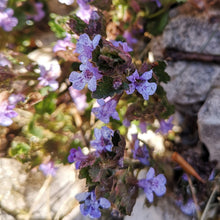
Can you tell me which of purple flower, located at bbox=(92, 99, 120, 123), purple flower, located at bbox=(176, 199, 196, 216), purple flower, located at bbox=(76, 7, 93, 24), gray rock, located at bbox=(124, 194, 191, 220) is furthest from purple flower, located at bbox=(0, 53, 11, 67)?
purple flower, located at bbox=(176, 199, 196, 216)

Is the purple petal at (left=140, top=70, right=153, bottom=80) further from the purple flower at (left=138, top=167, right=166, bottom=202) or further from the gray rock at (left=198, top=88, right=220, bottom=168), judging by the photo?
the gray rock at (left=198, top=88, right=220, bottom=168)

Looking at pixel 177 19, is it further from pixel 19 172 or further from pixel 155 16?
pixel 19 172

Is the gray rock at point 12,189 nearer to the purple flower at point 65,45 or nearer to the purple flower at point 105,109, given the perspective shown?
the purple flower at point 105,109

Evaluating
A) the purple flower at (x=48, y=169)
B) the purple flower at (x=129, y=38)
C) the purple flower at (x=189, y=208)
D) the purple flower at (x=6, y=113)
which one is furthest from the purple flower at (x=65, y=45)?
the purple flower at (x=189, y=208)

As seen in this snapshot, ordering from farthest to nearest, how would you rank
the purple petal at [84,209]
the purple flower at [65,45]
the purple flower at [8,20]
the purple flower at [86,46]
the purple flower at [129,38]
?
1. the purple flower at [129,38]
2. the purple flower at [8,20]
3. the purple flower at [65,45]
4. the purple petal at [84,209]
5. the purple flower at [86,46]

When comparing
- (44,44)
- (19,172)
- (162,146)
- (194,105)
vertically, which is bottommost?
(19,172)

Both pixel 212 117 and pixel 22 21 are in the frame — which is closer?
pixel 212 117

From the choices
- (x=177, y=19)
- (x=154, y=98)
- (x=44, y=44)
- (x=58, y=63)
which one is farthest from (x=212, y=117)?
(x=44, y=44)
